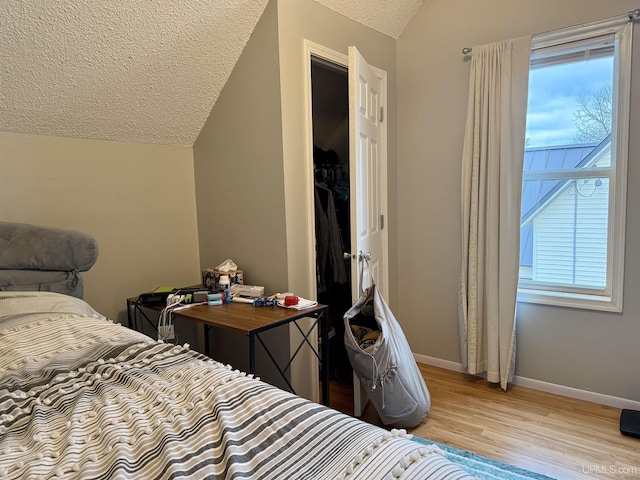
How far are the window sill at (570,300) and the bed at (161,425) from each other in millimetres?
2049

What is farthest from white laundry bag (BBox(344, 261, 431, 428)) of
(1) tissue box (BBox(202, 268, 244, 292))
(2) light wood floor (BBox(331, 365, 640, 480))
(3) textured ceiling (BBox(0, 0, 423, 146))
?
(3) textured ceiling (BBox(0, 0, 423, 146))

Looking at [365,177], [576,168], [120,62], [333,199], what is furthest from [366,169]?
[120,62]

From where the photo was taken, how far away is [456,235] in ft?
9.86

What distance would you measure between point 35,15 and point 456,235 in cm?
252

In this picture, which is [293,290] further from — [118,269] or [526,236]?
[526,236]

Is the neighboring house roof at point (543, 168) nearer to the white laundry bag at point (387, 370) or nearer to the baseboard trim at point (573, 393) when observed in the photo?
the baseboard trim at point (573, 393)

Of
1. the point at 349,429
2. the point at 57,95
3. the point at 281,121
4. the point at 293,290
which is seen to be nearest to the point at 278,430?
the point at 349,429

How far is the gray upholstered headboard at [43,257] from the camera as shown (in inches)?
77.9

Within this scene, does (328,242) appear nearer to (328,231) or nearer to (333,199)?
(328,231)

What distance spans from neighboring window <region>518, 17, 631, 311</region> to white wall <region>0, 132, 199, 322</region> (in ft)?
6.97

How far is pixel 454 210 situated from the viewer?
9.82ft

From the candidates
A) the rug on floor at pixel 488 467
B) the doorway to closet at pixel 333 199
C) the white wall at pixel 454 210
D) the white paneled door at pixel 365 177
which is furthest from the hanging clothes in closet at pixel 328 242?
the rug on floor at pixel 488 467

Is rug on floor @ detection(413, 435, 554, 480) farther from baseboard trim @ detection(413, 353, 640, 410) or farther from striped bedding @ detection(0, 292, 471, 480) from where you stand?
striped bedding @ detection(0, 292, 471, 480)

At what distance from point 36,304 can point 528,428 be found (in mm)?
2368
